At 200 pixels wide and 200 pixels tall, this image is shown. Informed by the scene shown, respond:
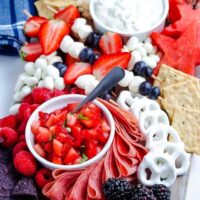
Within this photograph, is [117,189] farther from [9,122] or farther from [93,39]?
→ [93,39]

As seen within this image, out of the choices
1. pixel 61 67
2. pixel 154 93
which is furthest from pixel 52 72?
pixel 154 93

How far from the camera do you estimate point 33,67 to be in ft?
6.31

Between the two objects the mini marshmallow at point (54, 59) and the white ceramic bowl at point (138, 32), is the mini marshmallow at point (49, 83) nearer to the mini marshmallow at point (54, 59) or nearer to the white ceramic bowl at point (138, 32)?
the mini marshmallow at point (54, 59)

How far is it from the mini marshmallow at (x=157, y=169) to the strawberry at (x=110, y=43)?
479 millimetres

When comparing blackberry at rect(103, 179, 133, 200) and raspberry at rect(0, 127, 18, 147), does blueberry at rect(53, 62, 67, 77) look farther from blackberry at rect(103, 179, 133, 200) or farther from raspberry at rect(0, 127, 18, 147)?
blackberry at rect(103, 179, 133, 200)

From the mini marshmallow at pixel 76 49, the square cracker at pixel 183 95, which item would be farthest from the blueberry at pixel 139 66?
the mini marshmallow at pixel 76 49

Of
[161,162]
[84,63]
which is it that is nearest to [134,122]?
[161,162]

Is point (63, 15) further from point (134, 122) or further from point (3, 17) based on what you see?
point (134, 122)

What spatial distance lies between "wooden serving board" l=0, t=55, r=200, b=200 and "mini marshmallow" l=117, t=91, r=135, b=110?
0.93ft

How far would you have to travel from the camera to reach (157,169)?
5.18 feet

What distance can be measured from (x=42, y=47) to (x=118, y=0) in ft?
1.19

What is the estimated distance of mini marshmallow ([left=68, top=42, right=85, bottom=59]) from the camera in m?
1.91

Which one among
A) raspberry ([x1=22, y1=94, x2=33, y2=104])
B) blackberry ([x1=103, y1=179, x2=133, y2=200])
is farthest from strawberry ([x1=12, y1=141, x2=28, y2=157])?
blackberry ([x1=103, y1=179, x2=133, y2=200])

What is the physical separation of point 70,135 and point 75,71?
0.34 m
